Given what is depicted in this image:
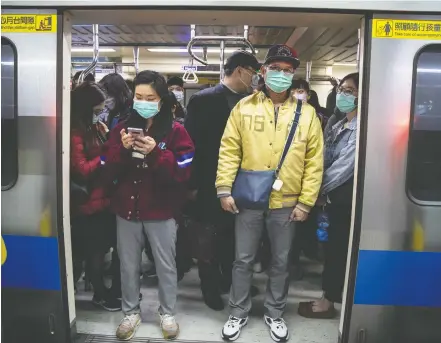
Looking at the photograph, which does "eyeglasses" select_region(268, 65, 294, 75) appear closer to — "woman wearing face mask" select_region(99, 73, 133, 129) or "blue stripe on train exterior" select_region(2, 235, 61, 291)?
"woman wearing face mask" select_region(99, 73, 133, 129)

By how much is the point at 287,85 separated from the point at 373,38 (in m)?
0.59

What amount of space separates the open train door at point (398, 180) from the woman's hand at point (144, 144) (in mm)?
1217

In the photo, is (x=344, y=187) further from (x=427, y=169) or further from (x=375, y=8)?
(x=375, y=8)

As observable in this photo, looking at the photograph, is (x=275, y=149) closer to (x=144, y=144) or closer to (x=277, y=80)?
(x=277, y=80)

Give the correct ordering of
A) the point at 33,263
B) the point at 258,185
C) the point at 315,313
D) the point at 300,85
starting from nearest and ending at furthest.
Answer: the point at 33,263 → the point at 258,185 → the point at 315,313 → the point at 300,85

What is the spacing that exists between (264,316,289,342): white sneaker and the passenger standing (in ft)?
1.80

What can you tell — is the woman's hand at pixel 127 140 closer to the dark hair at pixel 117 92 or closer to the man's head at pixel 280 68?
the man's head at pixel 280 68

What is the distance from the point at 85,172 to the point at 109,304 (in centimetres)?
110

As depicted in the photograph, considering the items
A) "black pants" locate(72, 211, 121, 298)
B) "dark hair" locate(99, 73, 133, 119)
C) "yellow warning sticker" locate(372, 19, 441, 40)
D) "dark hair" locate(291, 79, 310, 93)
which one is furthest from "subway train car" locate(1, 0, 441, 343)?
"dark hair" locate(291, 79, 310, 93)

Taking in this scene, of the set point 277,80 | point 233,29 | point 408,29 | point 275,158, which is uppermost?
point 233,29

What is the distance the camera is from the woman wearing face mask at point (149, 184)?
2.71m

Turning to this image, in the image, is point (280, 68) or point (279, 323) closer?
point (280, 68)

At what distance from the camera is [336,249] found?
3.08 metres

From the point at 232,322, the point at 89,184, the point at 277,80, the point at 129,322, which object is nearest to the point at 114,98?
the point at 89,184
